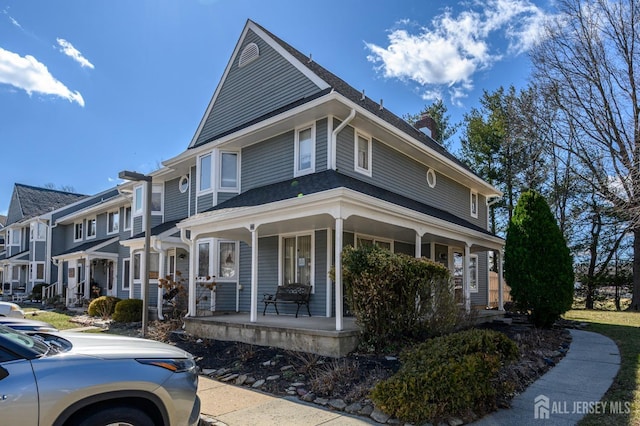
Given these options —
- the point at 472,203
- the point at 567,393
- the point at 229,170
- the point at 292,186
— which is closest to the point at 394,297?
the point at 567,393

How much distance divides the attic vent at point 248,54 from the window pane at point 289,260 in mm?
6412

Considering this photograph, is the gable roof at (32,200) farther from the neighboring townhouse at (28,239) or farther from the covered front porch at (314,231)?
the covered front porch at (314,231)

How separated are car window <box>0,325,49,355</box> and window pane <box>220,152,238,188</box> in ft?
33.4

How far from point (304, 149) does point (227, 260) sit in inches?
172

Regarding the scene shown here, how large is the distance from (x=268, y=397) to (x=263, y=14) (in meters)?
13.3

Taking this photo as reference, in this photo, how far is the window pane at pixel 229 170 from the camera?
1356 cm

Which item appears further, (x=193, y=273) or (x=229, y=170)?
(x=229, y=170)

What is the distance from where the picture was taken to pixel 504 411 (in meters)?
5.39

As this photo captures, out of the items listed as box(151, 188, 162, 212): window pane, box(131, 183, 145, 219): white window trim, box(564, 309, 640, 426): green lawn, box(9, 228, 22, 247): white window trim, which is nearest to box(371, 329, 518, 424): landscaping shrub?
box(564, 309, 640, 426): green lawn

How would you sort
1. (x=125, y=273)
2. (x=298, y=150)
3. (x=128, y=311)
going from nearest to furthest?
(x=298, y=150), (x=128, y=311), (x=125, y=273)

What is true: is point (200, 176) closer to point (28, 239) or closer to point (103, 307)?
point (103, 307)

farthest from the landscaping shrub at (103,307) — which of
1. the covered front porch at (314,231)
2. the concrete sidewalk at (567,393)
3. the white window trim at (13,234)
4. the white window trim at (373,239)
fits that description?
the white window trim at (13,234)

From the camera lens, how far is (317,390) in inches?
245

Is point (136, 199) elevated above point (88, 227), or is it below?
above
